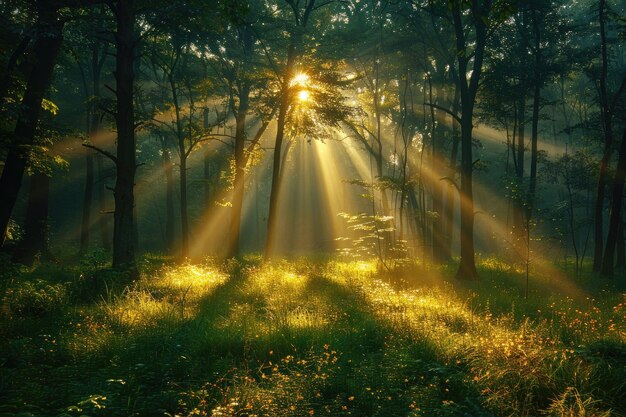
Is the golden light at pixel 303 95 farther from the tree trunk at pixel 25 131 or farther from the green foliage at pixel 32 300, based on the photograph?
the green foliage at pixel 32 300

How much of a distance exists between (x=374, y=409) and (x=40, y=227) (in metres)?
17.1

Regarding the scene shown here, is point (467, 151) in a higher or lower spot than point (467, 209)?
higher

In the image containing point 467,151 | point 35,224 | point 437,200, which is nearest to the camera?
point 467,151

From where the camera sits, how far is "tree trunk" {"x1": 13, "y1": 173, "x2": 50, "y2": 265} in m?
16.2

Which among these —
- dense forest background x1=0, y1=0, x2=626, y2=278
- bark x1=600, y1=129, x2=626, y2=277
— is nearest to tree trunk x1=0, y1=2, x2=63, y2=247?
dense forest background x1=0, y1=0, x2=626, y2=278

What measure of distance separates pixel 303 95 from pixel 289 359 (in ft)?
46.4

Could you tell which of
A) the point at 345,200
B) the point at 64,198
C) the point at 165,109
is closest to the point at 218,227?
the point at 64,198

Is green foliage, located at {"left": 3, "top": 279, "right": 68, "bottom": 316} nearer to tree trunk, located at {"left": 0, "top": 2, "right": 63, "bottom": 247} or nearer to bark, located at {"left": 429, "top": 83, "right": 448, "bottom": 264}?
tree trunk, located at {"left": 0, "top": 2, "right": 63, "bottom": 247}

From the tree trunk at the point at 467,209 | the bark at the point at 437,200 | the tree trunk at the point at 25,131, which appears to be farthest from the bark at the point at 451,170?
the tree trunk at the point at 25,131

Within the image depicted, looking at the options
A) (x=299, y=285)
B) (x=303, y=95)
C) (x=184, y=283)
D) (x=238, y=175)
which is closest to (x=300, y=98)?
(x=303, y=95)

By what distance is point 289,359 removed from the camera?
5523mm

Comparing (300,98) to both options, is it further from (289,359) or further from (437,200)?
(289,359)

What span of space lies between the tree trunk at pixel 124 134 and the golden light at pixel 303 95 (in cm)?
773

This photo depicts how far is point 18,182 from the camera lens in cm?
1116
